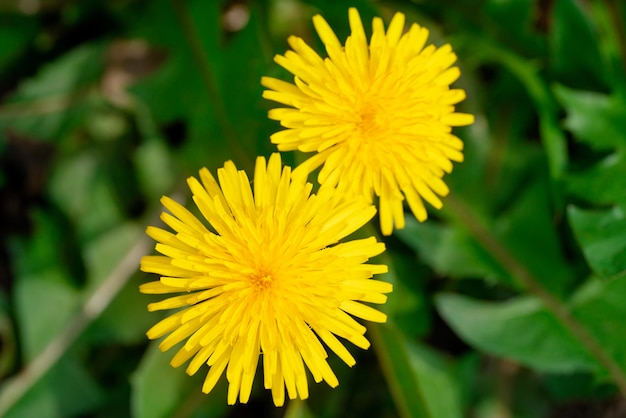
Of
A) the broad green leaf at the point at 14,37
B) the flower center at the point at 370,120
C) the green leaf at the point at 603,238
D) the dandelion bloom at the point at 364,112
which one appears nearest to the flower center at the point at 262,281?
the dandelion bloom at the point at 364,112

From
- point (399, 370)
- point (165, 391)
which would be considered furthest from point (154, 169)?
point (399, 370)

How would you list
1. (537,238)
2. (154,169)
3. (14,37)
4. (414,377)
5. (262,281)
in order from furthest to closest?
(14,37), (154,169), (537,238), (414,377), (262,281)

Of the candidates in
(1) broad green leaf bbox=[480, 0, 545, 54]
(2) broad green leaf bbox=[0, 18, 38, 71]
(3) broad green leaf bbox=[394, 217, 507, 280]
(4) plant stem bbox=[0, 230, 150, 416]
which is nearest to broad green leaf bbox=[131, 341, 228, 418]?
(4) plant stem bbox=[0, 230, 150, 416]

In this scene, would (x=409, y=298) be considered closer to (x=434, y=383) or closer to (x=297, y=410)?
(x=434, y=383)

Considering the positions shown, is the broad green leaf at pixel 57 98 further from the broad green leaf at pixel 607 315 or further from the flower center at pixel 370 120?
the broad green leaf at pixel 607 315

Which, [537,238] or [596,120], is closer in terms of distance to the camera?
[596,120]

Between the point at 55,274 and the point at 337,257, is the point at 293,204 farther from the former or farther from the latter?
the point at 55,274

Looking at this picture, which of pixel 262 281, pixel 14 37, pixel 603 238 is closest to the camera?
pixel 262 281

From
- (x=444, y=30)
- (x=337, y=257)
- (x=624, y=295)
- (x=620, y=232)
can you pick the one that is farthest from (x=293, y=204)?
(x=444, y=30)
